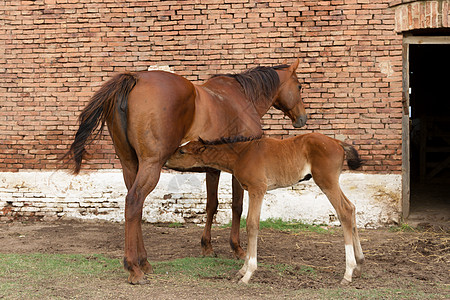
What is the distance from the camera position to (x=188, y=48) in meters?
8.20

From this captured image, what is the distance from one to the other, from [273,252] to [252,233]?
5.33ft

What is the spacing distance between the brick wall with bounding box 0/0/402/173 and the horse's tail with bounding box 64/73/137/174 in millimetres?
3300

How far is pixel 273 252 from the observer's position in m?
6.12

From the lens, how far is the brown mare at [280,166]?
4.61m

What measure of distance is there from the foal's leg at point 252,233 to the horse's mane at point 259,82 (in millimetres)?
1739

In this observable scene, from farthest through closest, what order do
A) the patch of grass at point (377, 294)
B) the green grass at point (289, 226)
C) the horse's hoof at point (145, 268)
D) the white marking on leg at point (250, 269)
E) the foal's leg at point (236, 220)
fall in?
the green grass at point (289, 226)
the foal's leg at point (236, 220)
the horse's hoof at point (145, 268)
the white marking on leg at point (250, 269)
the patch of grass at point (377, 294)

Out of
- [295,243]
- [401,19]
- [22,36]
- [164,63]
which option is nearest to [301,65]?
[401,19]

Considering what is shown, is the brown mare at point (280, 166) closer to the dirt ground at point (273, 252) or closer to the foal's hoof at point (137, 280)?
the dirt ground at point (273, 252)

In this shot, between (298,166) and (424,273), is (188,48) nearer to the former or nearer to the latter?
(298,166)

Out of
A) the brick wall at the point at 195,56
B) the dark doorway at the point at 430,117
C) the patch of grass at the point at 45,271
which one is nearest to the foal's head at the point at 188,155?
the patch of grass at the point at 45,271

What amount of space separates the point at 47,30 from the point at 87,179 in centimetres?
280

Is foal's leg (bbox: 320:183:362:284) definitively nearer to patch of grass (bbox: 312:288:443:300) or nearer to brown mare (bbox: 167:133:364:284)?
brown mare (bbox: 167:133:364:284)

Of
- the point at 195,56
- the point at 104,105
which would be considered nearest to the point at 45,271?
the point at 104,105

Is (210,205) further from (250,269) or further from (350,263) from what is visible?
(350,263)
